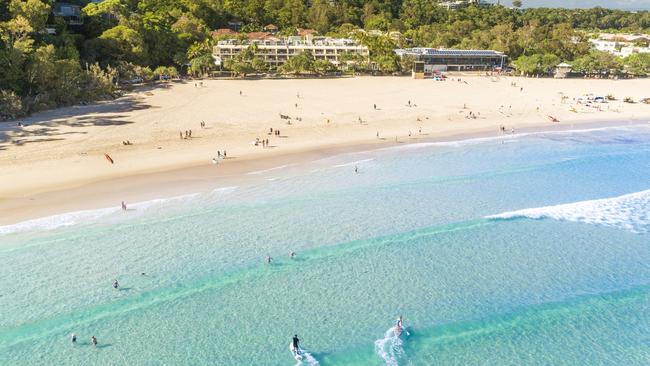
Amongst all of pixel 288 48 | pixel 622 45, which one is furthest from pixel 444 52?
pixel 622 45

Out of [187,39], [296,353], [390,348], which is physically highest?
[187,39]

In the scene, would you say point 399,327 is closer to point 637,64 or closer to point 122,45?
point 122,45

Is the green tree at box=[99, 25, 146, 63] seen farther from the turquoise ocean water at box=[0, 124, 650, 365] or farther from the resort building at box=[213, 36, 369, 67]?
the turquoise ocean water at box=[0, 124, 650, 365]

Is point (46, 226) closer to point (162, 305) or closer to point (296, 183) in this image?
point (162, 305)

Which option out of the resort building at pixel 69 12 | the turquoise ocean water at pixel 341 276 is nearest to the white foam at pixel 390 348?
the turquoise ocean water at pixel 341 276

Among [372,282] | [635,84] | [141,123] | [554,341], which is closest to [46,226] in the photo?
[372,282]
